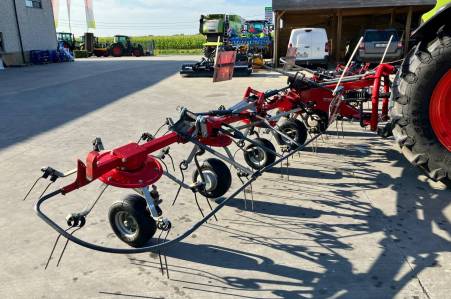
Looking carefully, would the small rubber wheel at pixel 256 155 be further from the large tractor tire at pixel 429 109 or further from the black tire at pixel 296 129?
the large tractor tire at pixel 429 109

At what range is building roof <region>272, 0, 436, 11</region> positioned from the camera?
16.6m

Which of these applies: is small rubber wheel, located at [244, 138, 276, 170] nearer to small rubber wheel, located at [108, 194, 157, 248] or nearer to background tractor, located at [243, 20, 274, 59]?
small rubber wheel, located at [108, 194, 157, 248]

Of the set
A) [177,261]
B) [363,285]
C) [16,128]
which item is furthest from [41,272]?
[16,128]

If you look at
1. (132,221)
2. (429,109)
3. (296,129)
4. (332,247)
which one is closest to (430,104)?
(429,109)

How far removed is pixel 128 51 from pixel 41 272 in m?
35.9

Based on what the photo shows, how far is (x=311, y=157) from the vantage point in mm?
4984

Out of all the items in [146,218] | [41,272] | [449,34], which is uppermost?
[449,34]

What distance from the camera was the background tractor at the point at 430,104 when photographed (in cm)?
344

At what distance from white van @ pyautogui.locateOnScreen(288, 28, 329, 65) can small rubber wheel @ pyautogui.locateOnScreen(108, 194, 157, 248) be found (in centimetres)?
1402

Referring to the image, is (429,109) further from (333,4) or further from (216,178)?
(333,4)

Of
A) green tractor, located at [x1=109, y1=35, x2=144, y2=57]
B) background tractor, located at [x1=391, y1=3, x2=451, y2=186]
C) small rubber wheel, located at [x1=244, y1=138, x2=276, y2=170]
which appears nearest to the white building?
green tractor, located at [x1=109, y1=35, x2=144, y2=57]

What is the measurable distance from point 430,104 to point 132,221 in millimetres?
2792

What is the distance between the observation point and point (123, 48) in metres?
35.9

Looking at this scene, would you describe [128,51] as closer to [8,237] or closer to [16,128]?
[16,128]
